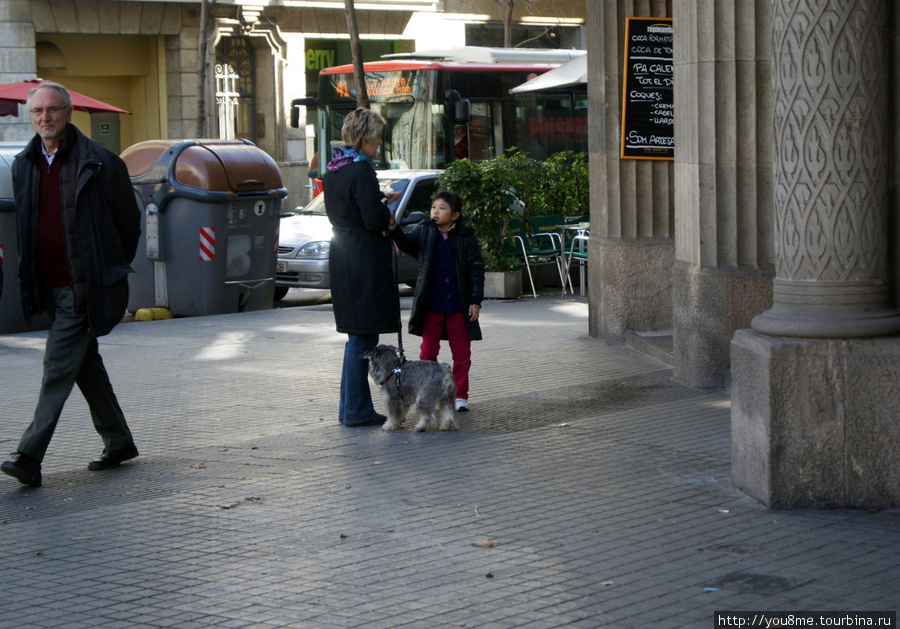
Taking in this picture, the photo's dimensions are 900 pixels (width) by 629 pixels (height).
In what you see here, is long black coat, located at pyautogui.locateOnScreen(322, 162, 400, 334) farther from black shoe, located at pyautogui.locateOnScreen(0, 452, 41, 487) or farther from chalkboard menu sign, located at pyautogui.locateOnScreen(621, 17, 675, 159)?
chalkboard menu sign, located at pyautogui.locateOnScreen(621, 17, 675, 159)

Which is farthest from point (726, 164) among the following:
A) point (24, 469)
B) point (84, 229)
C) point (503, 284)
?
point (503, 284)

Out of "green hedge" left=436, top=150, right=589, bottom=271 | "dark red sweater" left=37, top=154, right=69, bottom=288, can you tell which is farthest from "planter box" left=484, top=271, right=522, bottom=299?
"dark red sweater" left=37, top=154, right=69, bottom=288

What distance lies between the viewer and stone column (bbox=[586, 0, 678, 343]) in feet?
34.8

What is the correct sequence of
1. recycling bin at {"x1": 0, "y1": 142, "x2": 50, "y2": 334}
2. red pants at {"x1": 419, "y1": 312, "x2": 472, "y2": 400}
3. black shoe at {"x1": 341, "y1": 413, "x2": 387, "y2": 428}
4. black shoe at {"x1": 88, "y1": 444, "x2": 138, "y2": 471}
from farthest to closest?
1. recycling bin at {"x1": 0, "y1": 142, "x2": 50, "y2": 334}
2. red pants at {"x1": 419, "y1": 312, "x2": 472, "y2": 400}
3. black shoe at {"x1": 341, "y1": 413, "x2": 387, "y2": 428}
4. black shoe at {"x1": 88, "y1": 444, "x2": 138, "y2": 471}

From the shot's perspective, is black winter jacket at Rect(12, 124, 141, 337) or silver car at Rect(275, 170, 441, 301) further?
silver car at Rect(275, 170, 441, 301)

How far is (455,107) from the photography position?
68.5 ft

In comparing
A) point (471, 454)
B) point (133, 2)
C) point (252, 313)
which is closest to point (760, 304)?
point (471, 454)

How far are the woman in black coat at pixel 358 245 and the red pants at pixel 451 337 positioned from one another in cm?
45

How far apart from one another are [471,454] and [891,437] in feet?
7.54

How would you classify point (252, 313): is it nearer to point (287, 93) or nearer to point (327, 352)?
point (327, 352)

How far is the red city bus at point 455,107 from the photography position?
21.2 metres

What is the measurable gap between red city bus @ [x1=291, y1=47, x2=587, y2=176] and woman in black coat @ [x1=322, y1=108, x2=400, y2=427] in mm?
13539

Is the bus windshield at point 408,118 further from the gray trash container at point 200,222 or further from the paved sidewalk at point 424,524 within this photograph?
the paved sidewalk at point 424,524

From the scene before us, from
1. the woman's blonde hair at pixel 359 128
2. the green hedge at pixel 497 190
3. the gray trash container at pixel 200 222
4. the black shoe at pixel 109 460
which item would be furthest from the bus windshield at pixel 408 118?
the black shoe at pixel 109 460
